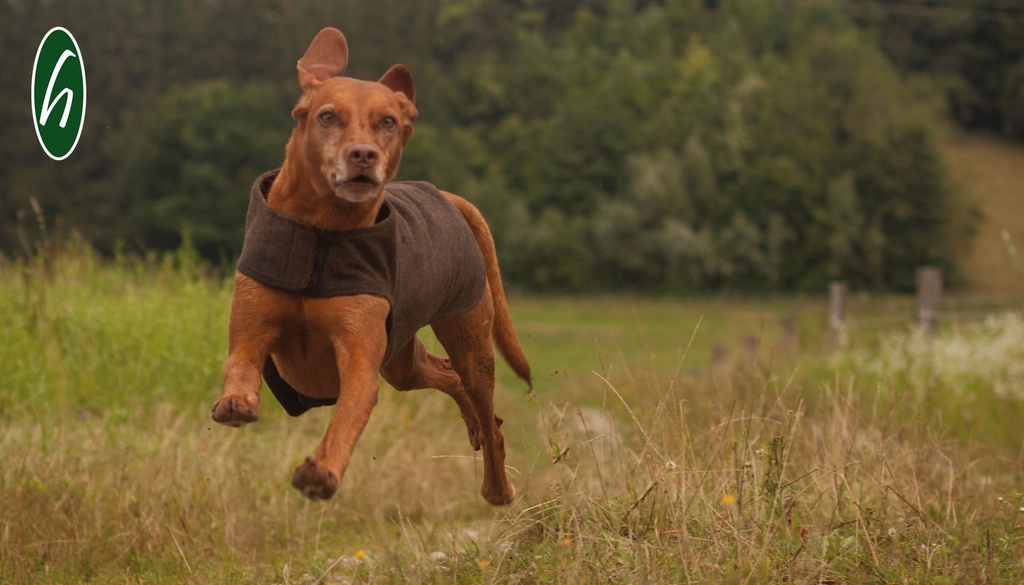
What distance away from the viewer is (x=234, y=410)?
9.88 ft

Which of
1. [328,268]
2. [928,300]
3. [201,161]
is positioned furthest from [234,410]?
[201,161]

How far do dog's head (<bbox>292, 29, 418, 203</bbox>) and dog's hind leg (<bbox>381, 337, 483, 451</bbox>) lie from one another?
961mm

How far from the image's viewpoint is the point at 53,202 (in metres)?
38.5

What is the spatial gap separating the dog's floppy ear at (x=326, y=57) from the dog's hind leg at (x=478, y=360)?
3.49ft

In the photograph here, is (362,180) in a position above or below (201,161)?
above

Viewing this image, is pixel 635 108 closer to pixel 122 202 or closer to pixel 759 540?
pixel 122 202

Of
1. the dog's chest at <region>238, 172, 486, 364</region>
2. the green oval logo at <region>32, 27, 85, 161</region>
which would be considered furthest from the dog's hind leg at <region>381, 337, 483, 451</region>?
the green oval logo at <region>32, 27, 85, 161</region>

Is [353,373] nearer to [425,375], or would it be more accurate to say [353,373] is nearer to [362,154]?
[362,154]

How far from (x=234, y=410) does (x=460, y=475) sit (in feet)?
21.0

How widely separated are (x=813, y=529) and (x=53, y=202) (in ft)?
123

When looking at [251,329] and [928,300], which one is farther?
[928,300]

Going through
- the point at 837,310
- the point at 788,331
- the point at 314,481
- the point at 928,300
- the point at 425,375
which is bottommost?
the point at 788,331

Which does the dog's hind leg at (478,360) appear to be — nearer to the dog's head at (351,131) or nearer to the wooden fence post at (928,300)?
the dog's head at (351,131)

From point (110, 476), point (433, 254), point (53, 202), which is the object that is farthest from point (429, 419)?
point (53, 202)
